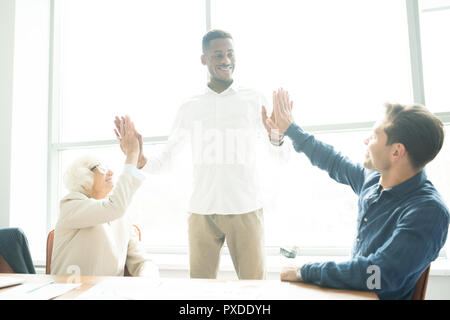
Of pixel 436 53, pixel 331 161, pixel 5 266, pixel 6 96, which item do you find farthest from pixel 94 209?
pixel 436 53

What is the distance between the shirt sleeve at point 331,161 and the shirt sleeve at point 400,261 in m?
0.45

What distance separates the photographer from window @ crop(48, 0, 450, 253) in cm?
261

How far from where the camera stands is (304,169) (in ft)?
8.94

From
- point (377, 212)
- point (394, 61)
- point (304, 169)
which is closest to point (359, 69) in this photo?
point (394, 61)

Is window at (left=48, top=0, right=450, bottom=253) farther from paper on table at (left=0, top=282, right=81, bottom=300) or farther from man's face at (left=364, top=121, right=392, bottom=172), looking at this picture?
paper on table at (left=0, top=282, right=81, bottom=300)

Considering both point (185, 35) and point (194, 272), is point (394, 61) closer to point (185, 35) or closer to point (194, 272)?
point (185, 35)

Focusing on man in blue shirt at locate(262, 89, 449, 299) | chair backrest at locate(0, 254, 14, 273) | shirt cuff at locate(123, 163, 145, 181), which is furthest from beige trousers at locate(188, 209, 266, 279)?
chair backrest at locate(0, 254, 14, 273)

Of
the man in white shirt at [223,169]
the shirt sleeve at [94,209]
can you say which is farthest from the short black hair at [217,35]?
the shirt sleeve at [94,209]

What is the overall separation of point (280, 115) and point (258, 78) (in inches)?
47.6

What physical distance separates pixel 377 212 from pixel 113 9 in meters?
3.09

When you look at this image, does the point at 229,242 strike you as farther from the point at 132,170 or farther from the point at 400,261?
the point at 400,261

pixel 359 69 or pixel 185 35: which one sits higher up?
pixel 185 35
